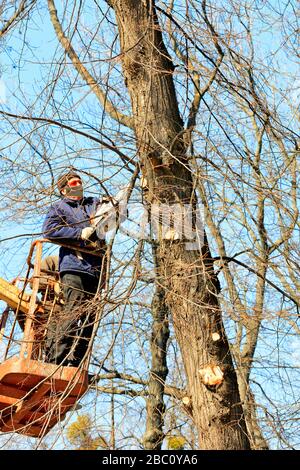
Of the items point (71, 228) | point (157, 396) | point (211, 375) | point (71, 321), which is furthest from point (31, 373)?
point (157, 396)

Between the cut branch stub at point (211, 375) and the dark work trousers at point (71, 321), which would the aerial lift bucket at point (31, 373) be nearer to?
the dark work trousers at point (71, 321)

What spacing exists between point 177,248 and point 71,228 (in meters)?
0.99

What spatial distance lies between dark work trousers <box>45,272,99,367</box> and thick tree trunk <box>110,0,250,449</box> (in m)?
0.70

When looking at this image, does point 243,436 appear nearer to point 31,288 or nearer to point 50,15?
point 31,288

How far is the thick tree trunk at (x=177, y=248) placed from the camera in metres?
6.29

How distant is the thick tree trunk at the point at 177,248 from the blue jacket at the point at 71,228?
615 mm

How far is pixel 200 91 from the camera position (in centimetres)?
747

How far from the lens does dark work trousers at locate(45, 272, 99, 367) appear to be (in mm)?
6555

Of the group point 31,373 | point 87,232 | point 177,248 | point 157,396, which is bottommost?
point 31,373

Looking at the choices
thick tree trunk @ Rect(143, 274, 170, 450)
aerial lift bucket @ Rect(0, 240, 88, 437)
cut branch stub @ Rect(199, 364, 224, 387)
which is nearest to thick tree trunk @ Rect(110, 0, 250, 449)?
cut branch stub @ Rect(199, 364, 224, 387)

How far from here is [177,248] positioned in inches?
261

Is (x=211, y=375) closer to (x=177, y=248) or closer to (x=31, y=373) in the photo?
(x=177, y=248)

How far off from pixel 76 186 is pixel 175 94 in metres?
1.15
